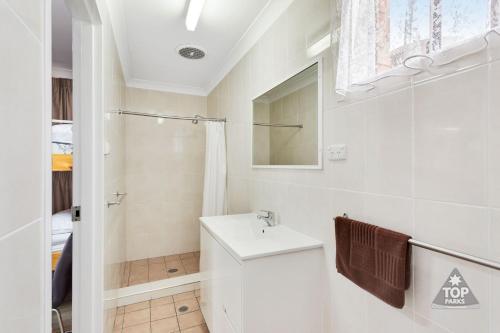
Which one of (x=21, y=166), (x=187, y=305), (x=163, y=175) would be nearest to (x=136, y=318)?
(x=187, y=305)

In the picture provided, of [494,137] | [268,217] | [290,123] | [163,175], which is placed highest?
[290,123]

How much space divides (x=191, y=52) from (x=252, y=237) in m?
1.90

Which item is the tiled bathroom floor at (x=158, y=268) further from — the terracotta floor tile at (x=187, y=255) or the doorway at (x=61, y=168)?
the doorway at (x=61, y=168)

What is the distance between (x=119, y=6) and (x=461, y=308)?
2465mm

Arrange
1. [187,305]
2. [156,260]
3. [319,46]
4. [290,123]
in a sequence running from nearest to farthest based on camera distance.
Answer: [319,46] < [290,123] < [187,305] < [156,260]

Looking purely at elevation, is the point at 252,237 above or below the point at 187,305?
above

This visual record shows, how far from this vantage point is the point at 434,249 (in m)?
0.81

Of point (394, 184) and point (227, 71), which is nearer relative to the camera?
point (394, 184)

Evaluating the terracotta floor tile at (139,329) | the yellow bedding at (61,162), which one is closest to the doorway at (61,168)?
the yellow bedding at (61,162)

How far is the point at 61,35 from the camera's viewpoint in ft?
7.45

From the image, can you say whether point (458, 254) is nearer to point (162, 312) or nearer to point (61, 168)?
point (162, 312)

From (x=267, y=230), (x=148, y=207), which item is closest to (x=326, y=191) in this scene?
(x=267, y=230)

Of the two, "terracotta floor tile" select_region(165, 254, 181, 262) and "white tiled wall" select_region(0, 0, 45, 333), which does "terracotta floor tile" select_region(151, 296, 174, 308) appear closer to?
"terracotta floor tile" select_region(165, 254, 181, 262)

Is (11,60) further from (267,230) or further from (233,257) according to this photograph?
(267,230)
